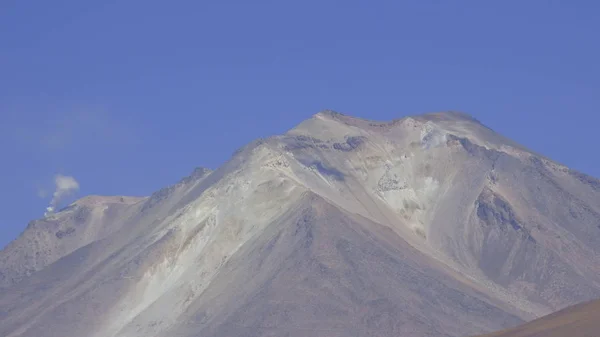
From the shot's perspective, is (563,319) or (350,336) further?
(350,336)

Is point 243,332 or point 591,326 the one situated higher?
point 243,332

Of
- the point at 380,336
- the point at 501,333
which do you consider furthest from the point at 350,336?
the point at 501,333

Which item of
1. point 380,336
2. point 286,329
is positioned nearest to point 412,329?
point 380,336

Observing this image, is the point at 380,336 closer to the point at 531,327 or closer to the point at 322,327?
the point at 322,327

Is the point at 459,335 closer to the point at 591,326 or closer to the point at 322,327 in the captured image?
the point at 322,327

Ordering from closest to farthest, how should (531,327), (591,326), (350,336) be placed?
(591,326)
(531,327)
(350,336)

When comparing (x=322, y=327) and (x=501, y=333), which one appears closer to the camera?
(x=501, y=333)

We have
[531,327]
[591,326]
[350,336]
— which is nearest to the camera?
[591,326]
